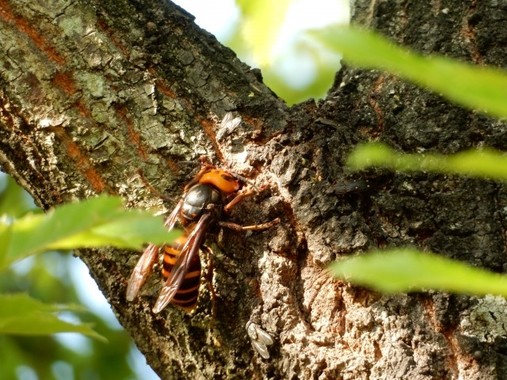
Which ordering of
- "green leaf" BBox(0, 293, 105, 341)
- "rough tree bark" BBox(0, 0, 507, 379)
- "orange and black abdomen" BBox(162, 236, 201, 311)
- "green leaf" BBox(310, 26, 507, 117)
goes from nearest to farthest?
"green leaf" BBox(310, 26, 507, 117) < "green leaf" BBox(0, 293, 105, 341) < "rough tree bark" BBox(0, 0, 507, 379) < "orange and black abdomen" BBox(162, 236, 201, 311)

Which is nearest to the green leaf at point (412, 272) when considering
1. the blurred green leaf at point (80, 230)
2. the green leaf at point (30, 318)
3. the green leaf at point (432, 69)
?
the green leaf at point (432, 69)

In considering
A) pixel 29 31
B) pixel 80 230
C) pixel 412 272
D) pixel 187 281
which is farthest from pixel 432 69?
pixel 29 31

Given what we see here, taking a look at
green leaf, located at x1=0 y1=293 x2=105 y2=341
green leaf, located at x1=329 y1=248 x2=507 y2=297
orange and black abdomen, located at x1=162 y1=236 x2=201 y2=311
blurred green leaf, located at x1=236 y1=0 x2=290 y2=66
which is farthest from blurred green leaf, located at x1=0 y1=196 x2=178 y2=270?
blurred green leaf, located at x1=236 y1=0 x2=290 y2=66

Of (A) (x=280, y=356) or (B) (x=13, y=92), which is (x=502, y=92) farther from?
(B) (x=13, y=92)

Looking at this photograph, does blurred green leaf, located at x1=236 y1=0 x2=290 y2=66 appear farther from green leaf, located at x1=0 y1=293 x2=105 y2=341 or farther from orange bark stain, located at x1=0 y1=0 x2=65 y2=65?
green leaf, located at x1=0 y1=293 x2=105 y2=341

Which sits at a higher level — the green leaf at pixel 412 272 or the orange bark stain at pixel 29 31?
the orange bark stain at pixel 29 31

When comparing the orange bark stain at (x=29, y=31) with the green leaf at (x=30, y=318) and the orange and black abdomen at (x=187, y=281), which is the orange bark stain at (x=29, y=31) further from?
the green leaf at (x=30, y=318)

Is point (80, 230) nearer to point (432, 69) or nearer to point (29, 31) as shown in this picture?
point (432, 69)

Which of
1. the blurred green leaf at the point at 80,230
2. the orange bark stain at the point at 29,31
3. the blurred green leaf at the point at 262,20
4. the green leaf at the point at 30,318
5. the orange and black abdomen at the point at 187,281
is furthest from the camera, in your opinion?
the blurred green leaf at the point at 262,20
